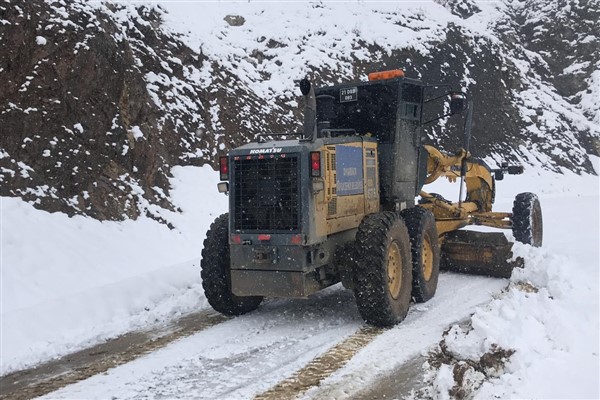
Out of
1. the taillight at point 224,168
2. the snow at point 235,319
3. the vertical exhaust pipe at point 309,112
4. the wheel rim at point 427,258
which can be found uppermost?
the vertical exhaust pipe at point 309,112

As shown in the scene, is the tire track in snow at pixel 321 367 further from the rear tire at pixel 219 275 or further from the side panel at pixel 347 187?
the rear tire at pixel 219 275

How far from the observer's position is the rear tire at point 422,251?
22.7 ft

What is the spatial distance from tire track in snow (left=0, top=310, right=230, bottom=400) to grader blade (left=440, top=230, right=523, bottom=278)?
13.0 ft

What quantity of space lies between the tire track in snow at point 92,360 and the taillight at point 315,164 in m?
2.14

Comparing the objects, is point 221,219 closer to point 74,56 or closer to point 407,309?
point 407,309

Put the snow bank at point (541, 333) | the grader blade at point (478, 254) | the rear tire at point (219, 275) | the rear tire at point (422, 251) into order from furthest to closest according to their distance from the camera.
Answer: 1. the grader blade at point (478, 254)
2. the rear tire at point (422, 251)
3. the rear tire at point (219, 275)
4. the snow bank at point (541, 333)

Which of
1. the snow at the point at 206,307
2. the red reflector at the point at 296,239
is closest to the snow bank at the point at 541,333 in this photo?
the snow at the point at 206,307

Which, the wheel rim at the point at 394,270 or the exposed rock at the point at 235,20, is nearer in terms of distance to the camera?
the wheel rim at the point at 394,270

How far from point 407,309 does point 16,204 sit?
591cm

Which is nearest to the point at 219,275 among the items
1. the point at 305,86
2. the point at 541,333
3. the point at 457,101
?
the point at 305,86

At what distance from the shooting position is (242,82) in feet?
53.1

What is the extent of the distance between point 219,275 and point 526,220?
5.62 m

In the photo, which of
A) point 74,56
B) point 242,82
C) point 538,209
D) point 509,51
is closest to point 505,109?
point 509,51

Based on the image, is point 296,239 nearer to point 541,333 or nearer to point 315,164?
point 315,164
